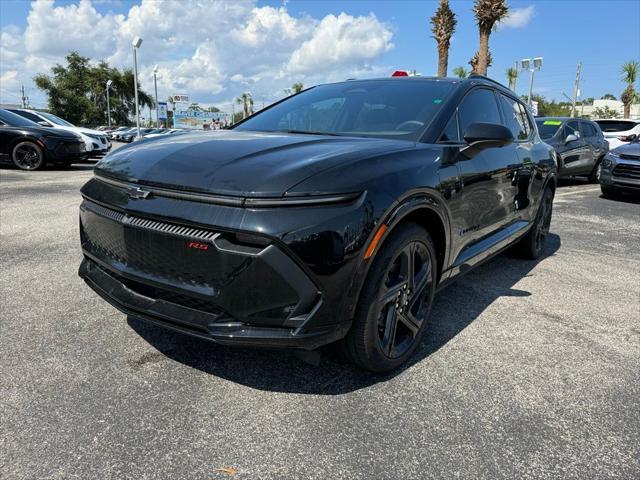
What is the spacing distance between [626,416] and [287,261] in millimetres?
1776

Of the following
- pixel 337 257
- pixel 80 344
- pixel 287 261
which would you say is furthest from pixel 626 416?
pixel 80 344

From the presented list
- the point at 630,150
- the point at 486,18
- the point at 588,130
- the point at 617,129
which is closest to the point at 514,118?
the point at 630,150

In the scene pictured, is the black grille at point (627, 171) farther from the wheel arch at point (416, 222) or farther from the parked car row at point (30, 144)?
the parked car row at point (30, 144)

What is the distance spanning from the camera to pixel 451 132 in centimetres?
299

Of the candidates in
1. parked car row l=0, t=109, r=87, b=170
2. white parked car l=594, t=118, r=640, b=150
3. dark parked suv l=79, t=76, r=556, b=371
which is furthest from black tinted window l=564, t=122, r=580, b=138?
parked car row l=0, t=109, r=87, b=170

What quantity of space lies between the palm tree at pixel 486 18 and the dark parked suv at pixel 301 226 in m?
17.1

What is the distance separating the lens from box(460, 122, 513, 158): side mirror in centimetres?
290

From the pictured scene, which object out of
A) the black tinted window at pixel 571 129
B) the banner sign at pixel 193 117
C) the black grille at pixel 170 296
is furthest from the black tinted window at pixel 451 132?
the banner sign at pixel 193 117

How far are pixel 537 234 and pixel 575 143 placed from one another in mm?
7469

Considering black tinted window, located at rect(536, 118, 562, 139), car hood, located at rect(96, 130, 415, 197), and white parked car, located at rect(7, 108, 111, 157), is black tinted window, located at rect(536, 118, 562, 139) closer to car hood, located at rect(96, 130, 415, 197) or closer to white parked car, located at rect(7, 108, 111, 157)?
car hood, located at rect(96, 130, 415, 197)

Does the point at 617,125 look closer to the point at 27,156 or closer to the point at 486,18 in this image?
the point at 486,18

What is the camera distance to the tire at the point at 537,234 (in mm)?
4801

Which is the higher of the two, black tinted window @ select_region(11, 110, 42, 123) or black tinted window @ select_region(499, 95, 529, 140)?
black tinted window @ select_region(11, 110, 42, 123)

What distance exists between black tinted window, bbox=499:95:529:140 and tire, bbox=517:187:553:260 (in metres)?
0.82
